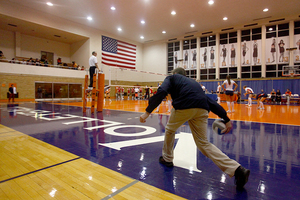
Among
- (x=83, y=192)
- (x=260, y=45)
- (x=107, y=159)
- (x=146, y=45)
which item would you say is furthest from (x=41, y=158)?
(x=146, y=45)

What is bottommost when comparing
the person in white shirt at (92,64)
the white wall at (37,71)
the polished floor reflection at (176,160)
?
the polished floor reflection at (176,160)

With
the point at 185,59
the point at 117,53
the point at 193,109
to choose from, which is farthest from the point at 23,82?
the point at 193,109

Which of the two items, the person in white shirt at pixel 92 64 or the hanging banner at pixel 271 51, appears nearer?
the person in white shirt at pixel 92 64

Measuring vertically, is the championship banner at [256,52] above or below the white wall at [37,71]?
above

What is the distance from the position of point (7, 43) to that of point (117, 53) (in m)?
12.6

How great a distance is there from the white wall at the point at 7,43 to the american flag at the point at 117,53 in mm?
10048

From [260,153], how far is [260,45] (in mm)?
21317

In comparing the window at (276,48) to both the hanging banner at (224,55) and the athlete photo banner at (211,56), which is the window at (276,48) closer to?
the hanging banner at (224,55)

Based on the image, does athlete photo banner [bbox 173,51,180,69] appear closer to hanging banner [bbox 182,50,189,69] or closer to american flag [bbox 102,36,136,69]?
hanging banner [bbox 182,50,189,69]

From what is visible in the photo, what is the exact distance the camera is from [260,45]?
19.4 m

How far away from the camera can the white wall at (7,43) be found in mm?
18203

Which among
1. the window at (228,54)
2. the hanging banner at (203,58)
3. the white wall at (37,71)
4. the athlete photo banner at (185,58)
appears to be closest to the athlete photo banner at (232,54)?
the window at (228,54)

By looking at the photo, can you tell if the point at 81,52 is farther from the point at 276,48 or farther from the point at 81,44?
the point at 276,48

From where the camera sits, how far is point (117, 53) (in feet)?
78.6
